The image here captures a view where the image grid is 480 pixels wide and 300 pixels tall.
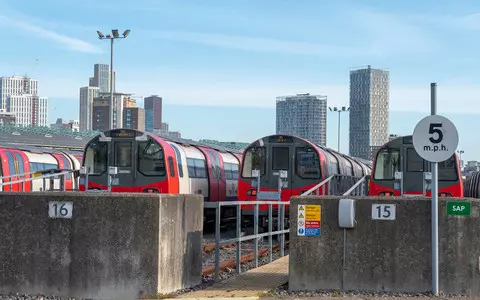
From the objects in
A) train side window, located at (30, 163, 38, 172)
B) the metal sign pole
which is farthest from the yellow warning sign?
train side window, located at (30, 163, 38, 172)

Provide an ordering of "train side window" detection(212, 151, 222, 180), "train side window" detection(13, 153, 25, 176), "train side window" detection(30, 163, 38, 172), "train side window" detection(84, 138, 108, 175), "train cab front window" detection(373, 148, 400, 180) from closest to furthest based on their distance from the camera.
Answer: "train cab front window" detection(373, 148, 400, 180) → "train side window" detection(84, 138, 108, 175) → "train side window" detection(13, 153, 25, 176) → "train side window" detection(30, 163, 38, 172) → "train side window" detection(212, 151, 222, 180)

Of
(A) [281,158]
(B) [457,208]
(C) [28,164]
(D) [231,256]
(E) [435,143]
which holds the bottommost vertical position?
(D) [231,256]

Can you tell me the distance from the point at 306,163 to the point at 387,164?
295cm

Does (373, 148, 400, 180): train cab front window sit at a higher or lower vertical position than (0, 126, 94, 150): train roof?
lower

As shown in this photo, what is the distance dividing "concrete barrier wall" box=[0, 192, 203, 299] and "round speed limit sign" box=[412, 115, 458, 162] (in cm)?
359

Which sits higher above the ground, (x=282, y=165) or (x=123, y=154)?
(x=123, y=154)

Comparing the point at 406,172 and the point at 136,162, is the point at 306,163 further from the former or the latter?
the point at 136,162

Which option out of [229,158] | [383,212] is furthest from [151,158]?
[383,212]

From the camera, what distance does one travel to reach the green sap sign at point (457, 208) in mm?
10466

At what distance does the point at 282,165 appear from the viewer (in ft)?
77.3

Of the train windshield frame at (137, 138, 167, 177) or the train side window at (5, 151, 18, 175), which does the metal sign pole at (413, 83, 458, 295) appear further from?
the train side window at (5, 151, 18, 175)

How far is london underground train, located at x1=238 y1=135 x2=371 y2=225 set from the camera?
2334 centimetres

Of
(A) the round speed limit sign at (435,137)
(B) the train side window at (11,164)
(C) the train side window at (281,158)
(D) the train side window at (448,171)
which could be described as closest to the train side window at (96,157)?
(B) the train side window at (11,164)

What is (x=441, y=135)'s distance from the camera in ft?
34.4
